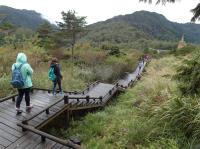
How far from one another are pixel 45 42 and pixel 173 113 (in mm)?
31067

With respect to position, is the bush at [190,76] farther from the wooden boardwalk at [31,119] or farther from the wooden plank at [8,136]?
the wooden plank at [8,136]

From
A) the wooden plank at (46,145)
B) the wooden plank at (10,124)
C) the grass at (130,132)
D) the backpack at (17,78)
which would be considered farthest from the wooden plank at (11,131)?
the grass at (130,132)

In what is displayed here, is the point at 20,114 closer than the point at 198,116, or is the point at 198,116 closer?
the point at 198,116

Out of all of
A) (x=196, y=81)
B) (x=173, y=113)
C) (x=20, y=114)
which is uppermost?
(x=196, y=81)

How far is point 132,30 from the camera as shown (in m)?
120

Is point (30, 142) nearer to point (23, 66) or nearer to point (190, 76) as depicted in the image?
point (23, 66)

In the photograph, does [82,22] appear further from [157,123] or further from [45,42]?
[157,123]

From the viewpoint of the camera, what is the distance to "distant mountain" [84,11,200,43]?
103 metres

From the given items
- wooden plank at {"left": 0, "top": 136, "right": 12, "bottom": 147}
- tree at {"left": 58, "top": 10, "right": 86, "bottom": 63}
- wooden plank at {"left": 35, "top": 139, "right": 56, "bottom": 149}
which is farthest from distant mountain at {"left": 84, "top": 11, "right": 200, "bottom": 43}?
wooden plank at {"left": 0, "top": 136, "right": 12, "bottom": 147}

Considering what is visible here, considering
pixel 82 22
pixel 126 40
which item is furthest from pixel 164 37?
pixel 82 22

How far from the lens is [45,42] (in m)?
34.9

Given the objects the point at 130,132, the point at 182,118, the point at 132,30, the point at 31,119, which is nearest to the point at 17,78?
the point at 31,119

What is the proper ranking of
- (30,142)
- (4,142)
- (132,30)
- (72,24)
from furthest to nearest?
(132,30), (72,24), (30,142), (4,142)

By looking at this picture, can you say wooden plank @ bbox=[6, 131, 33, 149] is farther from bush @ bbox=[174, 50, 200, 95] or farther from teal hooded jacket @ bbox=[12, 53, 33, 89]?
bush @ bbox=[174, 50, 200, 95]
